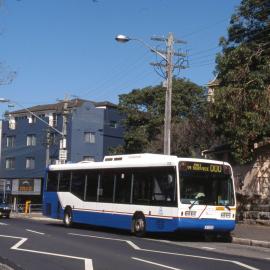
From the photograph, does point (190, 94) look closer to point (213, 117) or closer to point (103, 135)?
point (103, 135)

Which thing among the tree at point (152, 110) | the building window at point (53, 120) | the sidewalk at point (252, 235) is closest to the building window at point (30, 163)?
the building window at point (53, 120)

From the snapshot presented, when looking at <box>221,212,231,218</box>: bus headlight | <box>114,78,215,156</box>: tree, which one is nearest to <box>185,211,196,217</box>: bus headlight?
<box>221,212,231,218</box>: bus headlight

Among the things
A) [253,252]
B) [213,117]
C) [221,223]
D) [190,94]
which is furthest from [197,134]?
[253,252]

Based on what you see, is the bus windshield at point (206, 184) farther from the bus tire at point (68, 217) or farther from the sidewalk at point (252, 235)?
the bus tire at point (68, 217)

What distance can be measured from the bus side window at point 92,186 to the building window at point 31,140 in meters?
50.2

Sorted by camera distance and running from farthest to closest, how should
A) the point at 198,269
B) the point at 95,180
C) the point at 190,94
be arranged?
1. the point at 190,94
2. the point at 95,180
3. the point at 198,269

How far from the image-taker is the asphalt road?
1321 centimetres

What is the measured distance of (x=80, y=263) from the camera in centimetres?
1332

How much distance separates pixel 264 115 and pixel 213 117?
A: 9.51ft

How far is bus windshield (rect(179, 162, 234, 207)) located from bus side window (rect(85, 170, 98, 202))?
5.55m

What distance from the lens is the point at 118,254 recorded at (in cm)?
1541

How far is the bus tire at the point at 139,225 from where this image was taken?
2181cm

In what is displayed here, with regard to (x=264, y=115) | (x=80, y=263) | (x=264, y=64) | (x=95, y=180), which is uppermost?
(x=264, y=64)

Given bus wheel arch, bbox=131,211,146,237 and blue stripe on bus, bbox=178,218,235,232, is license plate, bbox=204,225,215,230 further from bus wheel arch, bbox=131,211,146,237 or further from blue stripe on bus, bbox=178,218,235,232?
bus wheel arch, bbox=131,211,146,237
